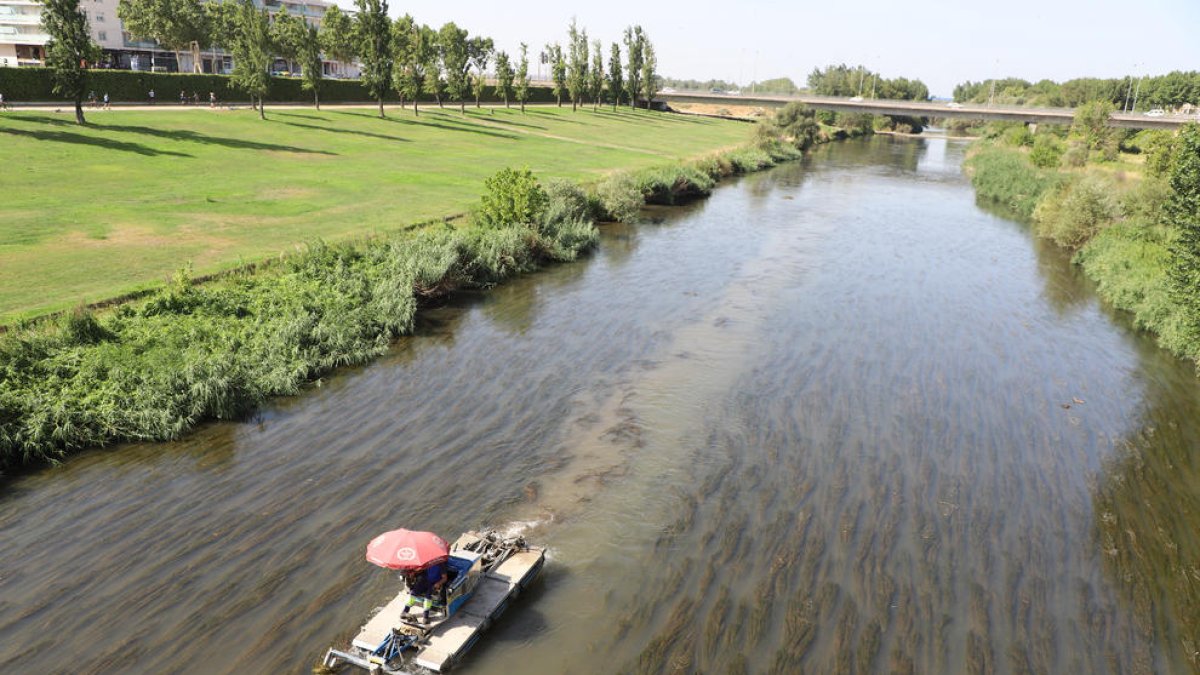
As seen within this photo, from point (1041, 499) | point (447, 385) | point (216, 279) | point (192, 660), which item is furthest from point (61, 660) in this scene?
point (1041, 499)

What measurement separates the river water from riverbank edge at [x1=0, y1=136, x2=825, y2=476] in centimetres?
80

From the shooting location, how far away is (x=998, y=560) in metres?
16.3

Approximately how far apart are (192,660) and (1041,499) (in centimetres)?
1862

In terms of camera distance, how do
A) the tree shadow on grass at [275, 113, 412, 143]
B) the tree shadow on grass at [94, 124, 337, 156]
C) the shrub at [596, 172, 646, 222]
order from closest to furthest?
the shrub at [596, 172, 646, 222] → the tree shadow on grass at [94, 124, 337, 156] → the tree shadow on grass at [275, 113, 412, 143]

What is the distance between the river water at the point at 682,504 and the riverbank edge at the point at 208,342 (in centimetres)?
80

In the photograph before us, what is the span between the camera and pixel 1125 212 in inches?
1795

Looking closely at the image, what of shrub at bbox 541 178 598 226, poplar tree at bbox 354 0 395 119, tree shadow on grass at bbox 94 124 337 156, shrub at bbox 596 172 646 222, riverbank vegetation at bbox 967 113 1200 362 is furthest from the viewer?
poplar tree at bbox 354 0 395 119

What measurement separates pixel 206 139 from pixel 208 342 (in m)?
39.9

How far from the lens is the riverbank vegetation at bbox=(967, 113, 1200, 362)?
1065 inches

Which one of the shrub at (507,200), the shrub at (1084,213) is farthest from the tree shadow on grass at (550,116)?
the shrub at (507,200)

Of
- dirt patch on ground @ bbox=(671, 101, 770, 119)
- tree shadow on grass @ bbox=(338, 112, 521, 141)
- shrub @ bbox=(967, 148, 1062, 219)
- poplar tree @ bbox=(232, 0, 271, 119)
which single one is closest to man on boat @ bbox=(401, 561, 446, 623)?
shrub @ bbox=(967, 148, 1062, 219)

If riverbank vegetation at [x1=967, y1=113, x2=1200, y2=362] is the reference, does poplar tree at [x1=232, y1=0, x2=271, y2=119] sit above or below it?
above

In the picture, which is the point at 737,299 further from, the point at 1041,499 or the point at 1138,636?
the point at 1138,636

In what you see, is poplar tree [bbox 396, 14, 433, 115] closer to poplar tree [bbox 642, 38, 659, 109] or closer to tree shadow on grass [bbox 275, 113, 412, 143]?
tree shadow on grass [bbox 275, 113, 412, 143]
